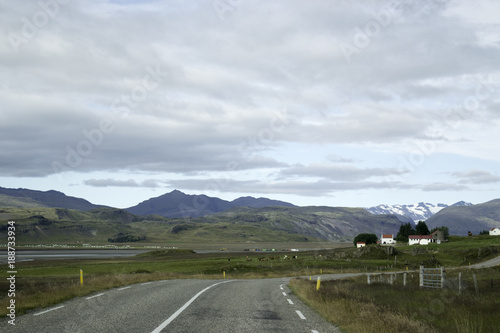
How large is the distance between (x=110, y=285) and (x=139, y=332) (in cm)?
1620

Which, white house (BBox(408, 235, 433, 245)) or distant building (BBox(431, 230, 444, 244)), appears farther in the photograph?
white house (BBox(408, 235, 433, 245))

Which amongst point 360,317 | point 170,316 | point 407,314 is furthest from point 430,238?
point 170,316

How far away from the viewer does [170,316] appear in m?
14.7

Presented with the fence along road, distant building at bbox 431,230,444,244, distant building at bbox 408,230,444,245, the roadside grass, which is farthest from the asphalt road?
distant building at bbox 431,230,444,244

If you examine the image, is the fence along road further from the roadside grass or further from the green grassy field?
the green grassy field

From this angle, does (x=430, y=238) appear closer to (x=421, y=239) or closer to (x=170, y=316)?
(x=421, y=239)

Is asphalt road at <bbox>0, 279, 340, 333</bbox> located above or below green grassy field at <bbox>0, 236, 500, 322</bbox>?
above

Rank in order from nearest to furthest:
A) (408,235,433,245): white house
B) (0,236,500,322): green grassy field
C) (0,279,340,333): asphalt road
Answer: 1. (0,279,340,333): asphalt road
2. (0,236,500,322): green grassy field
3. (408,235,433,245): white house

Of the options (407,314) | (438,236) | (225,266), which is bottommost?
(438,236)

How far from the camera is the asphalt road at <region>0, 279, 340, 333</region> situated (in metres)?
12.6

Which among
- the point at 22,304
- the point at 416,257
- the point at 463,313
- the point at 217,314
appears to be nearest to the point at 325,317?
the point at 217,314

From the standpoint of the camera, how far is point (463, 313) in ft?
57.2

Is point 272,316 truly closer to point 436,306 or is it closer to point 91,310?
point 91,310

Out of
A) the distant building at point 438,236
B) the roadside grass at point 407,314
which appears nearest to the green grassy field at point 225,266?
the roadside grass at point 407,314
